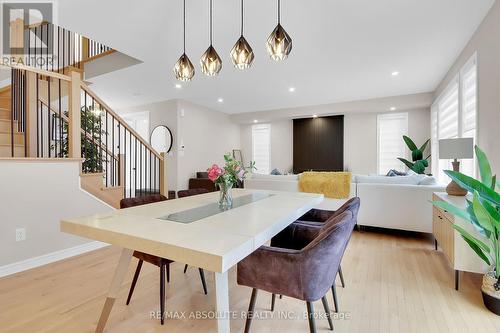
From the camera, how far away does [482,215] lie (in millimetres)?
1688

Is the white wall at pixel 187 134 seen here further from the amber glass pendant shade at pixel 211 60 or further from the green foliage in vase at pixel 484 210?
the green foliage in vase at pixel 484 210

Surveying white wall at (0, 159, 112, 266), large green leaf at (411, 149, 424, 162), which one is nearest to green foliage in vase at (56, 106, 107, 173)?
white wall at (0, 159, 112, 266)

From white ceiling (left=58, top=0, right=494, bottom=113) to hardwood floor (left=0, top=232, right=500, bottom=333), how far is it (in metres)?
2.65

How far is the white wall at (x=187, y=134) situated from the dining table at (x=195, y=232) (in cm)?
428

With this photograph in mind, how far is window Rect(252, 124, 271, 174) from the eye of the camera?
8.11m

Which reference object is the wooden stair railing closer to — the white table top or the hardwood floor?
the hardwood floor

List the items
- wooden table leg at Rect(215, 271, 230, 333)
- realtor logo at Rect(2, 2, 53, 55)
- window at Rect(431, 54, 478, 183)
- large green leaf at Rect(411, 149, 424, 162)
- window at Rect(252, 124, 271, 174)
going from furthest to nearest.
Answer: window at Rect(252, 124, 271, 174) → large green leaf at Rect(411, 149, 424, 162) → realtor logo at Rect(2, 2, 53, 55) → window at Rect(431, 54, 478, 183) → wooden table leg at Rect(215, 271, 230, 333)

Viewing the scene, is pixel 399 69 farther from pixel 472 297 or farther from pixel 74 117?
pixel 74 117

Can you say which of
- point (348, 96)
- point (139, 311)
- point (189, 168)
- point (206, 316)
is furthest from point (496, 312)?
point (189, 168)

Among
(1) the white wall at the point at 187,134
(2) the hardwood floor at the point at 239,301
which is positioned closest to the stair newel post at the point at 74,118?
(2) the hardwood floor at the point at 239,301

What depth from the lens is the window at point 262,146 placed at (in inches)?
319

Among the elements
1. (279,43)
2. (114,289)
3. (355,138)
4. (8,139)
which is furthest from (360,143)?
(8,139)

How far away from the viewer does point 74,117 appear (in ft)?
9.65

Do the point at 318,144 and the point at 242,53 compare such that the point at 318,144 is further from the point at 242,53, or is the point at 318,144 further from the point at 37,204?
the point at 37,204
